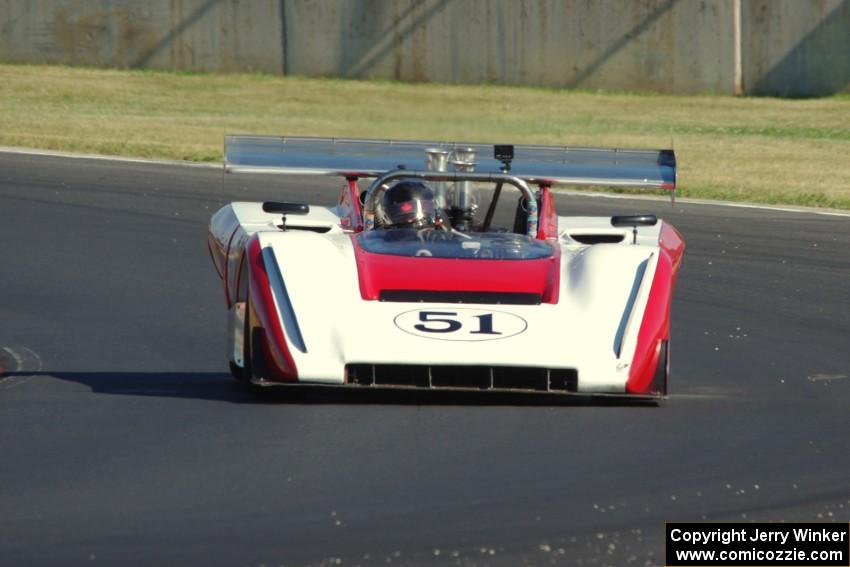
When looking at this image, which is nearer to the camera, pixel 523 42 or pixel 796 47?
pixel 796 47

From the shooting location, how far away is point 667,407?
23.4 ft

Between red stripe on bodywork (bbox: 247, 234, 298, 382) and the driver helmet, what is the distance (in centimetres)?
109

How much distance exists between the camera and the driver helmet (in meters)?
8.16

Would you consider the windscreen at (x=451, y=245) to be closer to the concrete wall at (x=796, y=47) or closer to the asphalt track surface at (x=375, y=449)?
the asphalt track surface at (x=375, y=449)

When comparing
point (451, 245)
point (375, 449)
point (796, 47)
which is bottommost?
point (375, 449)

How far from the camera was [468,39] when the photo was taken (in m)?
26.2

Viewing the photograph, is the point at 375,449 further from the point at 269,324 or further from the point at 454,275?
the point at 454,275

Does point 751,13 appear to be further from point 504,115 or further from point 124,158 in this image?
point 124,158

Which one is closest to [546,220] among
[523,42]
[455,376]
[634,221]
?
[634,221]

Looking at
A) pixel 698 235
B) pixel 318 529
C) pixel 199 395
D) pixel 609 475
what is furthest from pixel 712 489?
pixel 698 235

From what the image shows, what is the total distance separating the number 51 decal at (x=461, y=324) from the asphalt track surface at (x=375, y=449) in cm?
33

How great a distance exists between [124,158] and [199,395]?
426 inches

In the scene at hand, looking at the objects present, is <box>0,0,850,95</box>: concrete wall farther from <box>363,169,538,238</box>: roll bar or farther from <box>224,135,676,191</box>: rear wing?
<box>363,169,538,238</box>: roll bar

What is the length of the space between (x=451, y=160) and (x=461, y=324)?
2299mm
